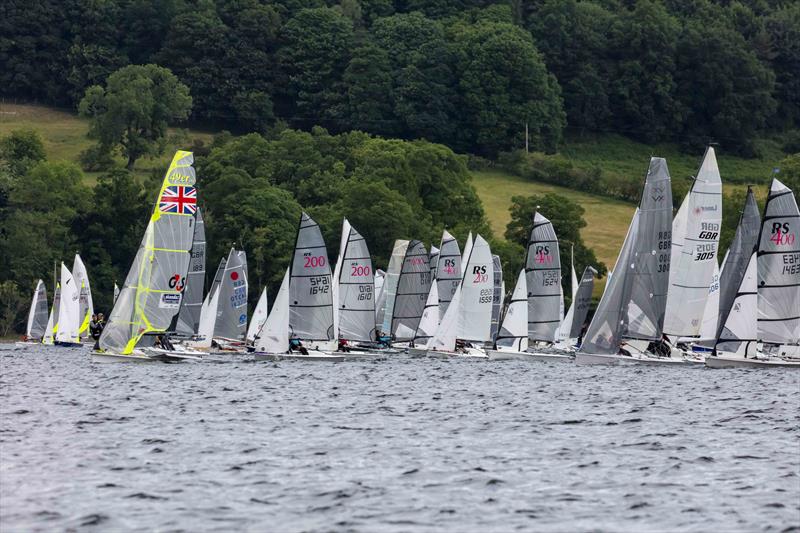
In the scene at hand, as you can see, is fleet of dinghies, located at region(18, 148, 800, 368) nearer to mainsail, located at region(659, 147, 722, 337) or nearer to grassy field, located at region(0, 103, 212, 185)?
mainsail, located at region(659, 147, 722, 337)

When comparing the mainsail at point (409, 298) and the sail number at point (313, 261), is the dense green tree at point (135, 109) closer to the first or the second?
the mainsail at point (409, 298)

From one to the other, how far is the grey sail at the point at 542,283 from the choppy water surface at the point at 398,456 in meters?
20.4

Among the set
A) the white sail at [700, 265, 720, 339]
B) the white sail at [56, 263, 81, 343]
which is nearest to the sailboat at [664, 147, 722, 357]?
the white sail at [700, 265, 720, 339]

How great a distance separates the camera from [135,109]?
13388 centimetres

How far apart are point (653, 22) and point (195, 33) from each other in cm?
5024

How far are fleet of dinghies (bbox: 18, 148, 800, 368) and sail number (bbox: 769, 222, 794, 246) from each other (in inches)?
1.4

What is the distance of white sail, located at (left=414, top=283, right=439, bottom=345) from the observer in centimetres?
6994

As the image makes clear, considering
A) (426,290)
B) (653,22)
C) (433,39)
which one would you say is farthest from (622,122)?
(426,290)

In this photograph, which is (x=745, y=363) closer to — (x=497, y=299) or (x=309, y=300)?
(x=309, y=300)

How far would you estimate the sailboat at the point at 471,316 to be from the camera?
67250mm

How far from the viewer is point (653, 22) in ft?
560

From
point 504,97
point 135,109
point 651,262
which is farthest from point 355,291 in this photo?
point 504,97

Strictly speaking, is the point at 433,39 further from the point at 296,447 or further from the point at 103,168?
the point at 296,447

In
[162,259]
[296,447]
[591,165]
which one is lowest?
[296,447]
